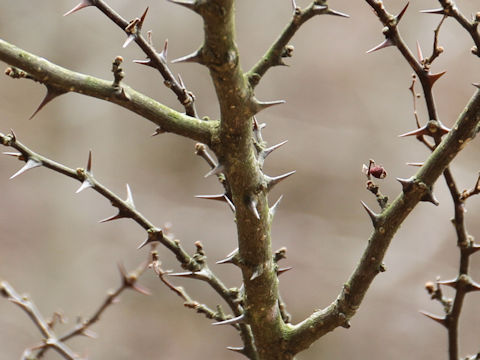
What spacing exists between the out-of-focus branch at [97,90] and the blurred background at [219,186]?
183 centimetres

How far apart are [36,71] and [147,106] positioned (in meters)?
0.10

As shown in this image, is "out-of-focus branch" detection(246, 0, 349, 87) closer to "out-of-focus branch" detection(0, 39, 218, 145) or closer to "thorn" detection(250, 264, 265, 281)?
"out-of-focus branch" detection(0, 39, 218, 145)

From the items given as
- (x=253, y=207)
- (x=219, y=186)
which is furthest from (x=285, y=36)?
(x=219, y=186)

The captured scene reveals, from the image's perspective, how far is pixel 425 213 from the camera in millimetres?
2338

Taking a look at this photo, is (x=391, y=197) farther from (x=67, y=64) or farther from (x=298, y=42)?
(x=67, y=64)

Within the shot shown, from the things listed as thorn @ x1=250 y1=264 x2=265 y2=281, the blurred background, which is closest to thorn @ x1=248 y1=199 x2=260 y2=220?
thorn @ x1=250 y1=264 x2=265 y2=281

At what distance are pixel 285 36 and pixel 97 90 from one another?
0.17m

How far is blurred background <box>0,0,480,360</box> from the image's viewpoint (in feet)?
7.56

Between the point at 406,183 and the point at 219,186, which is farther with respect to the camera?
the point at 219,186

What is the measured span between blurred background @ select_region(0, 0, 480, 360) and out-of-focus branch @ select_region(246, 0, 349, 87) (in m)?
1.85

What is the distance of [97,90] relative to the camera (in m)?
0.50

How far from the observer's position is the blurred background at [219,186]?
230cm

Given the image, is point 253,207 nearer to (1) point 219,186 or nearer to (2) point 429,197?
(2) point 429,197

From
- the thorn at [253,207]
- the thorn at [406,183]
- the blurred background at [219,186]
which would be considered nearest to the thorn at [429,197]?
the thorn at [406,183]
